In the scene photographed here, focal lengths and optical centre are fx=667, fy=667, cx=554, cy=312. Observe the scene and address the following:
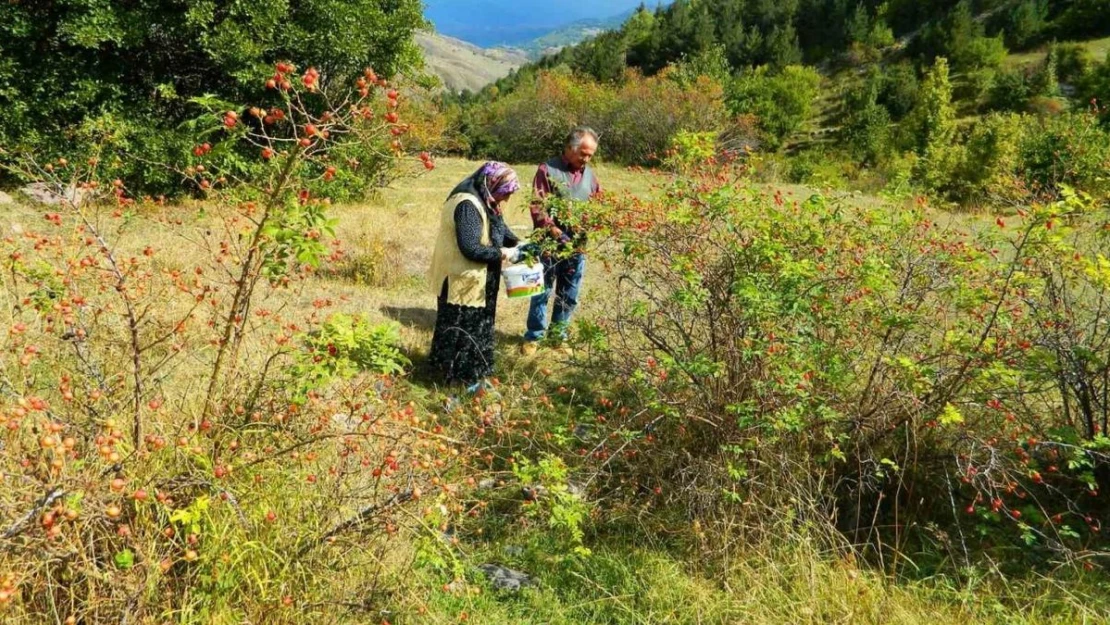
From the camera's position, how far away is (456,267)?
400cm

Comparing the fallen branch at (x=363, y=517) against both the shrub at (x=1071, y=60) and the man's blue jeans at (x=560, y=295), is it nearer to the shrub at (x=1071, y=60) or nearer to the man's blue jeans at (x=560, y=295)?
the man's blue jeans at (x=560, y=295)

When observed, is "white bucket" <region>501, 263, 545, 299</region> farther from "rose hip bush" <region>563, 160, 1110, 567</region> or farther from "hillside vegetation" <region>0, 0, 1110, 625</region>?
"rose hip bush" <region>563, 160, 1110, 567</region>

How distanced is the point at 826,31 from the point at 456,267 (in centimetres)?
6472

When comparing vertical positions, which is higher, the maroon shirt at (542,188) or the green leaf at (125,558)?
the maroon shirt at (542,188)

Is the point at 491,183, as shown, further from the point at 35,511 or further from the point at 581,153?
the point at 35,511

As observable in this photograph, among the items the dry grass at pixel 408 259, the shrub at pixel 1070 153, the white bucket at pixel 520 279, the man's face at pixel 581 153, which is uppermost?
the shrub at pixel 1070 153

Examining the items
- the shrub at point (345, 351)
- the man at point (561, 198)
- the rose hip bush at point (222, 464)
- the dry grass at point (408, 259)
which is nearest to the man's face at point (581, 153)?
the man at point (561, 198)

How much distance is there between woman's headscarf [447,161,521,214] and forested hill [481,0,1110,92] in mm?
45666

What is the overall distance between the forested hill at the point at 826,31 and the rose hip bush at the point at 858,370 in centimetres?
4612

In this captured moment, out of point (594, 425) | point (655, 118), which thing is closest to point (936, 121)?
point (655, 118)

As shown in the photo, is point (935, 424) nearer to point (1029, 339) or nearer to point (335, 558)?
point (1029, 339)

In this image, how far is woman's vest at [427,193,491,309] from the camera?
3.93 m

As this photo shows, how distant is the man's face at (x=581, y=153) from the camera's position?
14.7 feet

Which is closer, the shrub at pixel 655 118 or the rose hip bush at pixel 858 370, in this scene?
the rose hip bush at pixel 858 370
